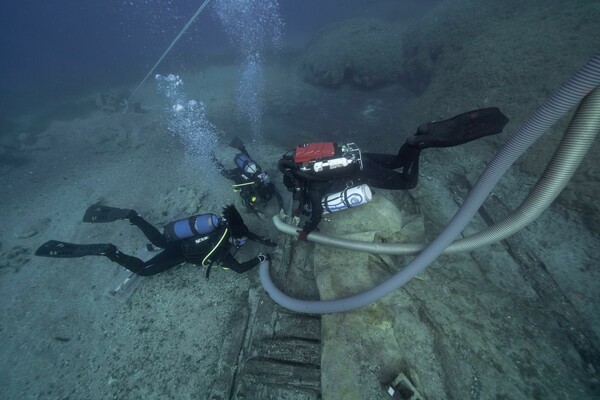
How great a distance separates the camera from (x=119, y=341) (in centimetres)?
565

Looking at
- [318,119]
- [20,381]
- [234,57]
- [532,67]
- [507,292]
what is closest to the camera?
[507,292]

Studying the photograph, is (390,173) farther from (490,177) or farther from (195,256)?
(195,256)

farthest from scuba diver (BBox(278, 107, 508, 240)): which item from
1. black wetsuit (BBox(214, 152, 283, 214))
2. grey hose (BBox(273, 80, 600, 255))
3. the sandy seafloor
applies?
the sandy seafloor

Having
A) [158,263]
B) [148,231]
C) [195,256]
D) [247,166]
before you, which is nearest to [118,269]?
[148,231]

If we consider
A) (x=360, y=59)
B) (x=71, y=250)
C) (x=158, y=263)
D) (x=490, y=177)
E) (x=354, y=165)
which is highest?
(x=360, y=59)

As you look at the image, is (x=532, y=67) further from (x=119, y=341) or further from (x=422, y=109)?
(x=119, y=341)

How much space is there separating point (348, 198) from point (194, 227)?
330 centimetres

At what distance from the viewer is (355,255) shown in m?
5.09

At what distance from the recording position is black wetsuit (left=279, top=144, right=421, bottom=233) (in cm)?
498

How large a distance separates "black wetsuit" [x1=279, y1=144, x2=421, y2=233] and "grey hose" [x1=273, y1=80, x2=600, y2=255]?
2.41 feet

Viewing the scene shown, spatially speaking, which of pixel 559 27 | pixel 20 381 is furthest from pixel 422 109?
pixel 20 381

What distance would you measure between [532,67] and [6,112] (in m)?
37.5

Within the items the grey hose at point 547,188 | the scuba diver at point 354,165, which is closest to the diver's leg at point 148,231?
the scuba diver at point 354,165

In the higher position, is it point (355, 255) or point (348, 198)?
point (348, 198)
